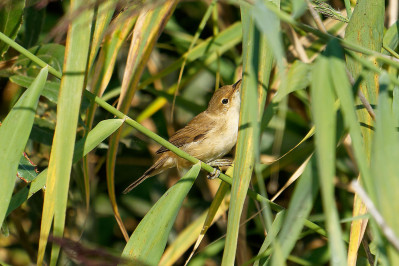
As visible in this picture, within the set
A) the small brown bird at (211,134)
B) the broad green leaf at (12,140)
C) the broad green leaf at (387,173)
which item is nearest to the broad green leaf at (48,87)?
the small brown bird at (211,134)

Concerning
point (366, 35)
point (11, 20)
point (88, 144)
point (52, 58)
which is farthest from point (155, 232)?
point (11, 20)

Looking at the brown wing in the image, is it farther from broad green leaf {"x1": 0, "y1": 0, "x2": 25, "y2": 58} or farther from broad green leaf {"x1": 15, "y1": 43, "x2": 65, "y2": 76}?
broad green leaf {"x1": 0, "y1": 0, "x2": 25, "y2": 58}

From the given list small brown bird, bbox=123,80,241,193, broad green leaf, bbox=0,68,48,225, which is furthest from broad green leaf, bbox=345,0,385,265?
small brown bird, bbox=123,80,241,193

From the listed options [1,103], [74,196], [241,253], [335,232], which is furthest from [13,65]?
[335,232]

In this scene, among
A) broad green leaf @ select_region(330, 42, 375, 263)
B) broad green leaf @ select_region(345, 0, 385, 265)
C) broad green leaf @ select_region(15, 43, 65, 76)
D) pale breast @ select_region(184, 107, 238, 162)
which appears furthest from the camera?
pale breast @ select_region(184, 107, 238, 162)

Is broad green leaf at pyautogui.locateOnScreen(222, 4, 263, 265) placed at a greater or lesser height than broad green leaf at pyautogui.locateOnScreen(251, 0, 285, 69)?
lesser

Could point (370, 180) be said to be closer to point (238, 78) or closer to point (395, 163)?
point (395, 163)

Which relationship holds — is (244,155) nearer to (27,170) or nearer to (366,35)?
(366,35)
